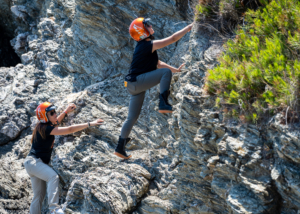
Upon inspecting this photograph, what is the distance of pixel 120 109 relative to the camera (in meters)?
9.74

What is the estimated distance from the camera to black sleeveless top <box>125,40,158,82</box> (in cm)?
691

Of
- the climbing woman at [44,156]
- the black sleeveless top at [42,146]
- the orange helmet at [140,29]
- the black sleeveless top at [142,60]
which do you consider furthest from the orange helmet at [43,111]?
the orange helmet at [140,29]

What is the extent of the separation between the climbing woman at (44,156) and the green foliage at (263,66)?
373cm

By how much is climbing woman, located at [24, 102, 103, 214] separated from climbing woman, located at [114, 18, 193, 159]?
1467 millimetres

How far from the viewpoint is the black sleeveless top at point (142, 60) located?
691cm

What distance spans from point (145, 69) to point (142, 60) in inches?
9.0

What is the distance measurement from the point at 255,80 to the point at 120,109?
16.7ft

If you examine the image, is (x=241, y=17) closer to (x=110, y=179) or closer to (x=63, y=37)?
(x=110, y=179)

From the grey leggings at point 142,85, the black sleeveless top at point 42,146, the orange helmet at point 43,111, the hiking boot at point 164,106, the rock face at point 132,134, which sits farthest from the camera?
the black sleeveless top at point 42,146

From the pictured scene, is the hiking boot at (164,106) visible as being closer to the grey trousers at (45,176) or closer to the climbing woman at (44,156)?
the climbing woman at (44,156)

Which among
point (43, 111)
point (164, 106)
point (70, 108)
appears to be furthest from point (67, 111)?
point (164, 106)

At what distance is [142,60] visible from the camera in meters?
7.06

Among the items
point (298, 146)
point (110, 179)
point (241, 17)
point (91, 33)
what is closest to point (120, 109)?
point (110, 179)

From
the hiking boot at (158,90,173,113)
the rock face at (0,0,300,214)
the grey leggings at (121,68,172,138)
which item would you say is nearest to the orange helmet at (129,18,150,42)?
the grey leggings at (121,68,172,138)
